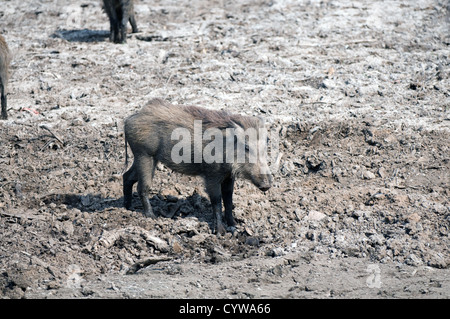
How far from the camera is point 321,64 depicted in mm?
9148

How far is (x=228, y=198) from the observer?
5992 mm

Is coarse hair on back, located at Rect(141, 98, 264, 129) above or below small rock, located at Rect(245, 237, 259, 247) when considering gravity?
above

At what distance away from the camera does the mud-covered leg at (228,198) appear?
597 centimetres

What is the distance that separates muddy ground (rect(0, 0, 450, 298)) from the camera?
509cm

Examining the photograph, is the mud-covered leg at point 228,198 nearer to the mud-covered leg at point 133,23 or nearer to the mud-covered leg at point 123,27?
the mud-covered leg at point 123,27

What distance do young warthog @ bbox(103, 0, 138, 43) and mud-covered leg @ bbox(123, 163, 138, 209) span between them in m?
4.81

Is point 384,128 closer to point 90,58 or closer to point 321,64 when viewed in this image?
point 321,64

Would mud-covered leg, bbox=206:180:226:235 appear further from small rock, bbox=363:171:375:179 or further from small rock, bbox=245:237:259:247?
small rock, bbox=363:171:375:179

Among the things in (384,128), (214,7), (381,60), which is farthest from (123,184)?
(214,7)

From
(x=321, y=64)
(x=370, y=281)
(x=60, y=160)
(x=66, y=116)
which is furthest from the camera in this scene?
(x=321, y=64)

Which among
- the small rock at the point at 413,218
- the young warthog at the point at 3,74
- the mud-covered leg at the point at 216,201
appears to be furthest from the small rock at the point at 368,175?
the young warthog at the point at 3,74

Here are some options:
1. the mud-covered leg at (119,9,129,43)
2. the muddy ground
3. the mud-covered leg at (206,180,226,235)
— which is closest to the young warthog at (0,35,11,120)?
the muddy ground

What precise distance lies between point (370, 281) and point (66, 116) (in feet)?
15.9

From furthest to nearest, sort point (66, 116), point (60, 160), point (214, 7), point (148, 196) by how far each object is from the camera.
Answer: point (214, 7) < point (66, 116) < point (60, 160) < point (148, 196)
